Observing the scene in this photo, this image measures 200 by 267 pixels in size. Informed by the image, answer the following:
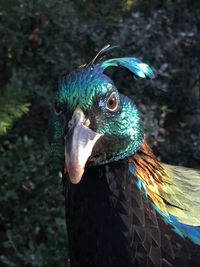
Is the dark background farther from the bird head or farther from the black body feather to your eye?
the bird head

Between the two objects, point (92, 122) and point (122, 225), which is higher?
point (92, 122)

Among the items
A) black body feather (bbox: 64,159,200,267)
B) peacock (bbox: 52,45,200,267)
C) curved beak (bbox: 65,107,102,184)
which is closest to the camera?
curved beak (bbox: 65,107,102,184)

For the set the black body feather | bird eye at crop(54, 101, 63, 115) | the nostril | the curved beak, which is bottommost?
the black body feather

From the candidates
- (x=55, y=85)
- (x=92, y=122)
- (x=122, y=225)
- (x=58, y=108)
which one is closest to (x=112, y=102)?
(x=92, y=122)

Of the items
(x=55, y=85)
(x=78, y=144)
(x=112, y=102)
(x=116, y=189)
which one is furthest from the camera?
(x=55, y=85)

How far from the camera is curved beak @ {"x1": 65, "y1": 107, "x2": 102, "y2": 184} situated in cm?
242

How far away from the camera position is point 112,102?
2.58 m

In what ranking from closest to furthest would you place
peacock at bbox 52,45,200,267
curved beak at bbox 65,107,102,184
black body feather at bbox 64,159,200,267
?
curved beak at bbox 65,107,102,184
peacock at bbox 52,45,200,267
black body feather at bbox 64,159,200,267

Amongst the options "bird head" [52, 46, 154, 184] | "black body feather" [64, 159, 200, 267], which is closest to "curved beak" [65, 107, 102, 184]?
"bird head" [52, 46, 154, 184]

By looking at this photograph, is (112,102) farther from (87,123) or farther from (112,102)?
(87,123)

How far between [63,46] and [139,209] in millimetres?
2595

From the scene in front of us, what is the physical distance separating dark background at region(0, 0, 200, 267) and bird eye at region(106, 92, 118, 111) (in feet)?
6.46

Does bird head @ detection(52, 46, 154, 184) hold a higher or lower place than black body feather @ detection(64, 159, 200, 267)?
higher

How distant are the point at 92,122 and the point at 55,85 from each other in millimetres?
2718
